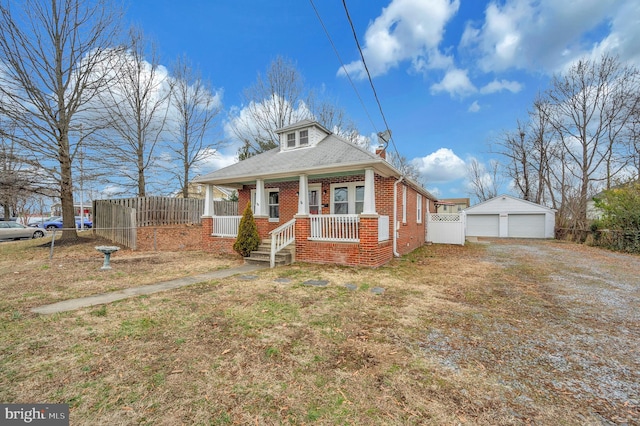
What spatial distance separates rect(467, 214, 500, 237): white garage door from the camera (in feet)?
78.0

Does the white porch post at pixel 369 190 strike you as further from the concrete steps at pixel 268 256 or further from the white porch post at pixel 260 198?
the white porch post at pixel 260 198

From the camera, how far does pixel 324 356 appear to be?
9.75 feet

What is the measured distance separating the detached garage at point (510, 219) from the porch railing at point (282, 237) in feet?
69.7

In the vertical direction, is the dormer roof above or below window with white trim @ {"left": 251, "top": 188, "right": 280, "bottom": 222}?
above

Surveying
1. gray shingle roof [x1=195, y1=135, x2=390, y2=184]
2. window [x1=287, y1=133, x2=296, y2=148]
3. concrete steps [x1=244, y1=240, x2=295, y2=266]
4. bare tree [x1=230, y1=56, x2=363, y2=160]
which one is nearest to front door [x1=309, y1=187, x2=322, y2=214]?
gray shingle roof [x1=195, y1=135, x2=390, y2=184]

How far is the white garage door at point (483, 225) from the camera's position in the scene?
23.8 m

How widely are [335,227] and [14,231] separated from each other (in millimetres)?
21559

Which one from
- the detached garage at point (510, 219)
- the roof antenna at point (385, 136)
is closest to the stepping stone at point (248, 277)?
the roof antenna at point (385, 136)

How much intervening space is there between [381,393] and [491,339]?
2001 mm

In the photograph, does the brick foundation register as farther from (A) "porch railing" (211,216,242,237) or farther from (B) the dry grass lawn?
(B) the dry grass lawn

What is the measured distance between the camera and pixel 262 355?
297 centimetres

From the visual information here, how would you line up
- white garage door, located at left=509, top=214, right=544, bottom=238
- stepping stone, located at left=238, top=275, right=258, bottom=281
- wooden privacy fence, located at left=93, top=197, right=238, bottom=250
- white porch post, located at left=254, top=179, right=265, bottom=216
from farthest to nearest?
white garage door, located at left=509, top=214, right=544, bottom=238, wooden privacy fence, located at left=93, top=197, right=238, bottom=250, white porch post, located at left=254, top=179, right=265, bottom=216, stepping stone, located at left=238, top=275, right=258, bottom=281

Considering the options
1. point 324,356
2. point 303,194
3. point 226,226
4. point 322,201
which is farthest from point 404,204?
point 324,356

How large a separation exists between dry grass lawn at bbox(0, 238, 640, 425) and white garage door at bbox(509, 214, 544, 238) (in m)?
19.6
